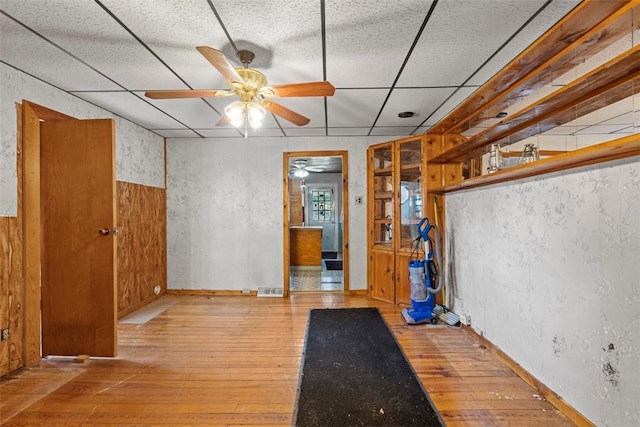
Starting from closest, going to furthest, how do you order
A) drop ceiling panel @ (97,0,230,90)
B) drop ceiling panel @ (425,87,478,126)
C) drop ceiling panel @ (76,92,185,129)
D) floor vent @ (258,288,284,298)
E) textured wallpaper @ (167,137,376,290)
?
drop ceiling panel @ (97,0,230,90) → drop ceiling panel @ (425,87,478,126) → drop ceiling panel @ (76,92,185,129) → floor vent @ (258,288,284,298) → textured wallpaper @ (167,137,376,290)

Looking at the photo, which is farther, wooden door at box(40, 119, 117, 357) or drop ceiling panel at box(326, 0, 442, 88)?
wooden door at box(40, 119, 117, 357)

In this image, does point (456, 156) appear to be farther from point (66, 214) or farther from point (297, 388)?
point (66, 214)

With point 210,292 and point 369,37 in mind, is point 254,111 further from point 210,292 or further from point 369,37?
point 210,292

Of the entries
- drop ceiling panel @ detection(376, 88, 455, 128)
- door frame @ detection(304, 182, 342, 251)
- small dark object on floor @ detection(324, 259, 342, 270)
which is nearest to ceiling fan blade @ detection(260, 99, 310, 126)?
drop ceiling panel @ detection(376, 88, 455, 128)

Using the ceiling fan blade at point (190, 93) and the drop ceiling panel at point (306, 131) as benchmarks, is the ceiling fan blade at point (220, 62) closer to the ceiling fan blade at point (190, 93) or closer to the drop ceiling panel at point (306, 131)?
the ceiling fan blade at point (190, 93)

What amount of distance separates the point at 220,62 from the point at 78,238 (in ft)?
6.98

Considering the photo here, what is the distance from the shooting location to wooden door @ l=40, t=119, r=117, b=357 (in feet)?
8.42

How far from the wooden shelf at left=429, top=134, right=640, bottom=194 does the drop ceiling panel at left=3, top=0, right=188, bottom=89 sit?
2785 mm

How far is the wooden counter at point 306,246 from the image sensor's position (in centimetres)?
654

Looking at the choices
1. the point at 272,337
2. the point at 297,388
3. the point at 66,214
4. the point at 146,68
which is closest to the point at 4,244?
the point at 66,214

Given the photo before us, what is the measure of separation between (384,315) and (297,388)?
1.75m

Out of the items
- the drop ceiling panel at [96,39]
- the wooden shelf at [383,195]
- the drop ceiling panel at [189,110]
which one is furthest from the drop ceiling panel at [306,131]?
the drop ceiling panel at [96,39]

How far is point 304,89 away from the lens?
6.60 feet

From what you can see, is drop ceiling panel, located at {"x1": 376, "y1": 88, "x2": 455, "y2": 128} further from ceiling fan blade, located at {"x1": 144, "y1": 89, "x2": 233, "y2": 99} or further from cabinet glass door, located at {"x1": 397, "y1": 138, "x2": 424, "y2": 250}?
ceiling fan blade, located at {"x1": 144, "y1": 89, "x2": 233, "y2": 99}
